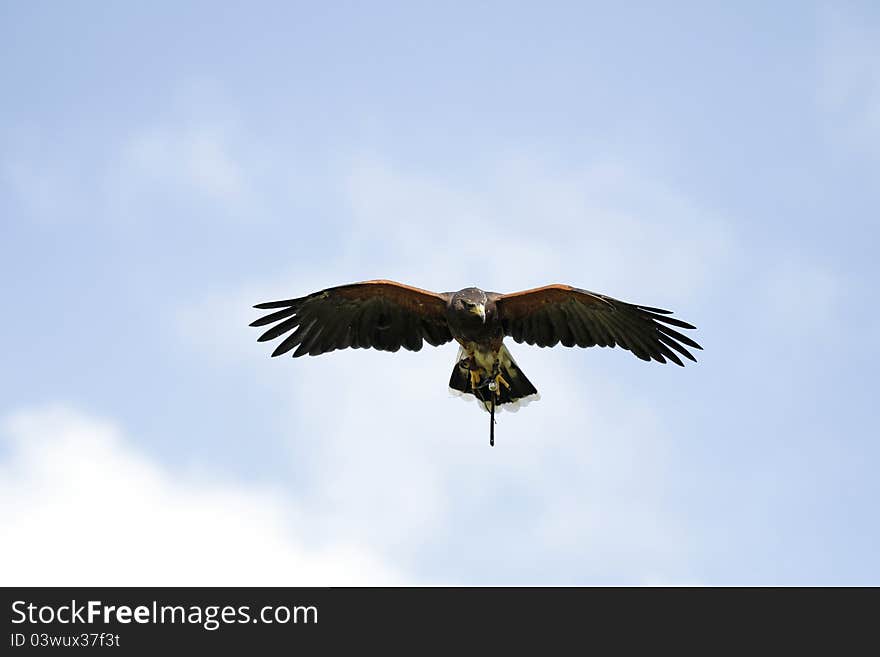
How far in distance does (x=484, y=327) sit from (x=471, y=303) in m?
0.39

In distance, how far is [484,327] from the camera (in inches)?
482

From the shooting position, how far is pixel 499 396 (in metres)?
13.1

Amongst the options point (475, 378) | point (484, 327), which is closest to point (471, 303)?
point (484, 327)

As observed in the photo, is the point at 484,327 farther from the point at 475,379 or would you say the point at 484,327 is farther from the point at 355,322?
the point at 355,322

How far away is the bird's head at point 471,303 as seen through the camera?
12.0 metres

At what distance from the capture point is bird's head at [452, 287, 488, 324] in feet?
39.3

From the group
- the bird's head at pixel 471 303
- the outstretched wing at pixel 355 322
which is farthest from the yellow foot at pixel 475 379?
the bird's head at pixel 471 303

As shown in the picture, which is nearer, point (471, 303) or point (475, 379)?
point (471, 303)

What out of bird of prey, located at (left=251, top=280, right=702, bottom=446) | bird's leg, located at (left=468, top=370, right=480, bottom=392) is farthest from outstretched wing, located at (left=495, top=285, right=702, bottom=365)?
bird's leg, located at (left=468, top=370, right=480, bottom=392)

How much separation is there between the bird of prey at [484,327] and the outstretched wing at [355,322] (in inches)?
0.5

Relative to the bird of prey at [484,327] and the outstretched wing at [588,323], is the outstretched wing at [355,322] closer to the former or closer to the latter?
the bird of prey at [484,327]

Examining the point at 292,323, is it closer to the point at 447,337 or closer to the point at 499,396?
the point at 447,337

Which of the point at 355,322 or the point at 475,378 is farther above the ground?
the point at 355,322
